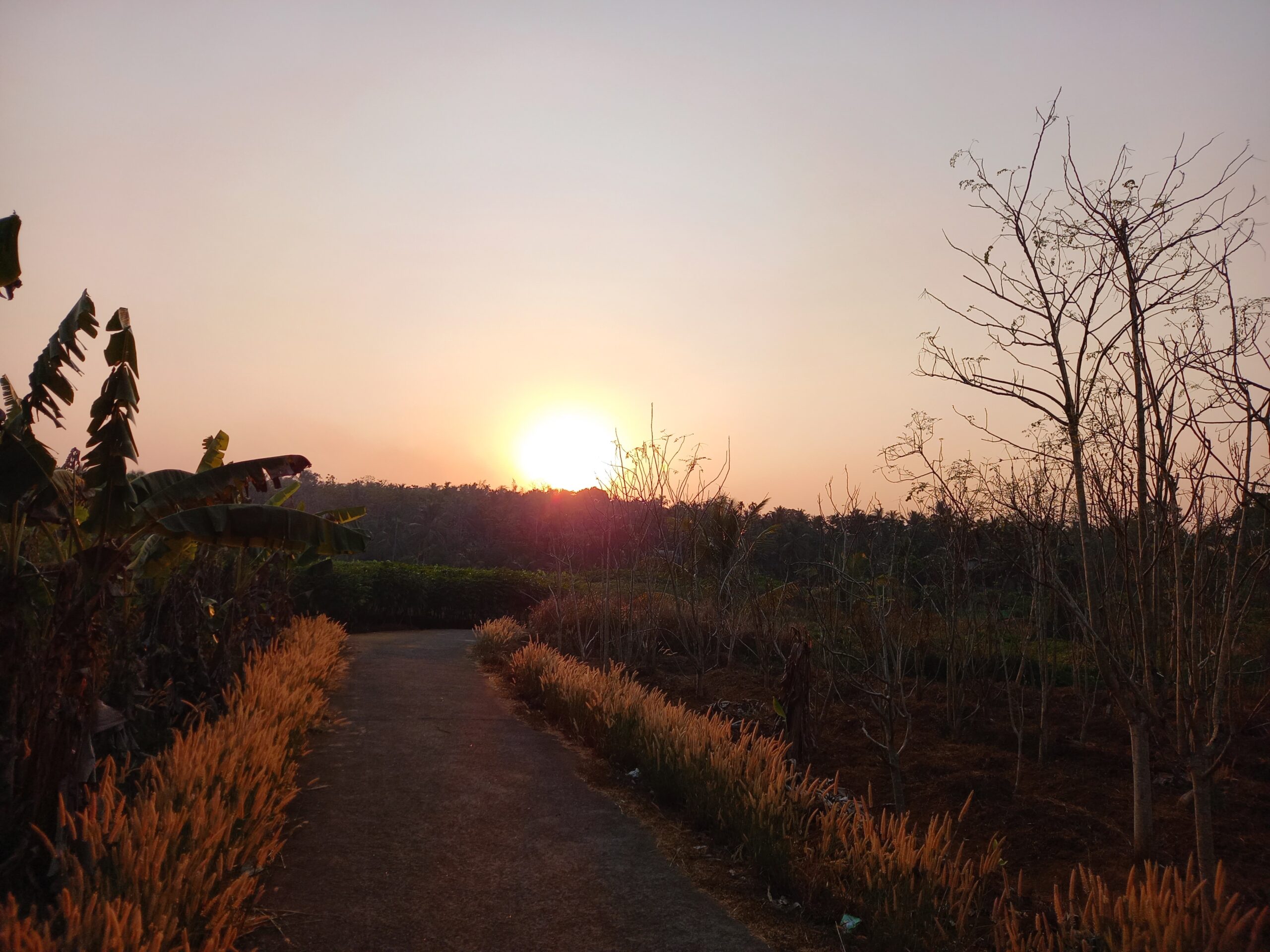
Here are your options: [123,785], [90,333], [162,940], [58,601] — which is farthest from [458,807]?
[90,333]

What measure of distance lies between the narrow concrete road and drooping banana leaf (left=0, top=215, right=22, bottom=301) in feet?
13.3

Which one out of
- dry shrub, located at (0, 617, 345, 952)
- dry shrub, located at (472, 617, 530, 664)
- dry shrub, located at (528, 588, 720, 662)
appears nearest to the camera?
dry shrub, located at (0, 617, 345, 952)

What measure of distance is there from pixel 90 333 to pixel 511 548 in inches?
1396

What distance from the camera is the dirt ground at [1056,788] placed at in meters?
5.71

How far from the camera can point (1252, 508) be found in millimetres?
3822

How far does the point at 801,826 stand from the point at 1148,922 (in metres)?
2.57

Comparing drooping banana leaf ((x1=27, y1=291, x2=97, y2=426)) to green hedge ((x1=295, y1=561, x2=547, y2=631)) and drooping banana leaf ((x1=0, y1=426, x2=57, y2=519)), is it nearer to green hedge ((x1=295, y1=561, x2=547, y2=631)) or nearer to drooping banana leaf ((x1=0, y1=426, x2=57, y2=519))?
drooping banana leaf ((x1=0, y1=426, x2=57, y2=519))

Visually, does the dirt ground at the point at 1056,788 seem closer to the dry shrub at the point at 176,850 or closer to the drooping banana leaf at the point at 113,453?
the dry shrub at the point at 176,850

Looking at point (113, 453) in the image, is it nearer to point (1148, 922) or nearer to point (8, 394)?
point (8, 394)

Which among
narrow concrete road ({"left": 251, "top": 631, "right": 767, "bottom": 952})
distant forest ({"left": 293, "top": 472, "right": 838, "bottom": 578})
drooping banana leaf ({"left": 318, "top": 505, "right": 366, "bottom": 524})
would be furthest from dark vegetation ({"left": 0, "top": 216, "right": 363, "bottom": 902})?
distant forest ({"left": 293, "top": 472, "right": 838, "bottom": 578})

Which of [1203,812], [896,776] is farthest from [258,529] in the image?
[1203,812]

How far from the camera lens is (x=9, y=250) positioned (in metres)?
5.04

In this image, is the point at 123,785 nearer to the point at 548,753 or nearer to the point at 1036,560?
the point at 548,753

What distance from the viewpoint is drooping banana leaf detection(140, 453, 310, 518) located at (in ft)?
20.8
